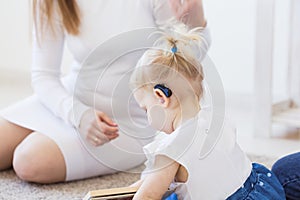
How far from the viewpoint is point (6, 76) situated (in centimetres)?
212

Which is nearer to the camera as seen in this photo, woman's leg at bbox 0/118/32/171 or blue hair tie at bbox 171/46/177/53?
blue hair tie at bbox 171/46/177/53

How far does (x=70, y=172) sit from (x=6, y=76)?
107 centimetres

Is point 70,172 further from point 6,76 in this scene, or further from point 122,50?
point 6,76

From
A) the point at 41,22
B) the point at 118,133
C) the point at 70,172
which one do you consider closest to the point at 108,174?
the point at 70,172

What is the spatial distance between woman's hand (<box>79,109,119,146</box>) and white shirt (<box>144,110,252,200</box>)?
23cm

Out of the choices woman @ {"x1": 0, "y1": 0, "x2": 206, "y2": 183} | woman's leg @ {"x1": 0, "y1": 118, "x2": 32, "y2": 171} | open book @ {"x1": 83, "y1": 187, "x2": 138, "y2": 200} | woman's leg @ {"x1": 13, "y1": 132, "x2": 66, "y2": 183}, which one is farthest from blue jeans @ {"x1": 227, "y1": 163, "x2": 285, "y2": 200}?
woman's leg @ {"x1": 0, "y1": 118, "x2": 32, "y2": 171}

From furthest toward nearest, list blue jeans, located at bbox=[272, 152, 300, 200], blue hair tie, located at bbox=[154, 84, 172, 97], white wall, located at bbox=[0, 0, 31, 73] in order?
white wall, located at bbox=[0, 0, 31, 73], blue jeans, located at bbox=[272, 152, 300, 200], blue hair tie, located at bbox=[154, 84, 172, 97]

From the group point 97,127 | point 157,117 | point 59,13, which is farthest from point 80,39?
point 157,117

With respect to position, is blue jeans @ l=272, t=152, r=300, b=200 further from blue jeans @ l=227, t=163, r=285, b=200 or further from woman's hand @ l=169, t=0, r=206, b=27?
woman's hand @ l=169, t=0, r=206, b=27

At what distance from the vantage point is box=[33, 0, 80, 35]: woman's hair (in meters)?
1.16

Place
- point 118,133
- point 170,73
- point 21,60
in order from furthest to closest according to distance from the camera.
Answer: point 21,60 < point 118,133 < point 170,73

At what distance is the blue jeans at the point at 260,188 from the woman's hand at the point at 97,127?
0.28 meters

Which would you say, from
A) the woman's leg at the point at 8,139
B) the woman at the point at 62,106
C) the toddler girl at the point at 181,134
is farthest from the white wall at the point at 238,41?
the toddler girl at the point at 181,134

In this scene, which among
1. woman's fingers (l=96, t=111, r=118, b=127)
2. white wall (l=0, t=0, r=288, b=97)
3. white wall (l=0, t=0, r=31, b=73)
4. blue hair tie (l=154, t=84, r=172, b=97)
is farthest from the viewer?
white wall (l=0, t=0, r=31, b=73)
